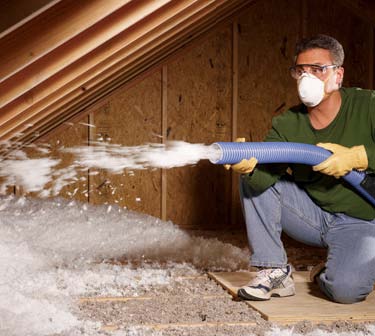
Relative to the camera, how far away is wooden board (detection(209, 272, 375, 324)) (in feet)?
7.32

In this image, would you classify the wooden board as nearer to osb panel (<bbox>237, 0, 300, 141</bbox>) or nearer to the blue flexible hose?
the blue flexible hose

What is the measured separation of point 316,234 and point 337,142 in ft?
1.32

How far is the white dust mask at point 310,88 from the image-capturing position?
2.37m

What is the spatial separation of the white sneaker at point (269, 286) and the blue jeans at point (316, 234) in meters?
0.04

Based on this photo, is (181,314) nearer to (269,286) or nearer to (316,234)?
(269,286)

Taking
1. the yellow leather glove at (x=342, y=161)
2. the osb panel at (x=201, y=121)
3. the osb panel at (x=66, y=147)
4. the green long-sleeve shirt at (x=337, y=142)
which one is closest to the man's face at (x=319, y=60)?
the green long-sleeve shirt at (x=337, y=142)

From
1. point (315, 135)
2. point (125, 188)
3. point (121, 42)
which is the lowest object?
point (125, 188)

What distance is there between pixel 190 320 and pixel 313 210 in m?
0.72

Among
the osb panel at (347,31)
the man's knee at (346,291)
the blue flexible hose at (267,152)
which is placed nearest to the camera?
the blue flexible hose at (267,152)

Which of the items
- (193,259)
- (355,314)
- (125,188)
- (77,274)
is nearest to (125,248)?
(193,259)

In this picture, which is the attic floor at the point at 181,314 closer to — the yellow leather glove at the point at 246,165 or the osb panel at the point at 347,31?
the yellow leather glove at the point at 246,165

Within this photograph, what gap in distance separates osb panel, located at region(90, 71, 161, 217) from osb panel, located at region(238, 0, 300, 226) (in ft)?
2.31

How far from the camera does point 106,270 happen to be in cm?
299

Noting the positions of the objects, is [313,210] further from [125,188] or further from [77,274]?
[125,188]
